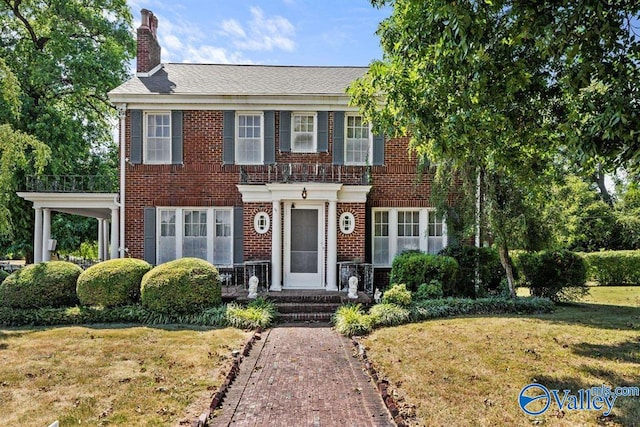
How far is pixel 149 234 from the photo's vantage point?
1198cm

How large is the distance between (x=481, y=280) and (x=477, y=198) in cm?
240

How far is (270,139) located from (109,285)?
19.3 feet

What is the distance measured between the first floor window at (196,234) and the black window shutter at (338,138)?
3604mm

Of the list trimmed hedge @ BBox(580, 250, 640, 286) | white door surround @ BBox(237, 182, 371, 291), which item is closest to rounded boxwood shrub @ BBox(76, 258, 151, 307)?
white door surround @ BBox(237, 182, 371, 291)

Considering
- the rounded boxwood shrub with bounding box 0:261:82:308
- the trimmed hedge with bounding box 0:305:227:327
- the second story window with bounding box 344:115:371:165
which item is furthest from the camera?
the second story window with bounding box 344:115:371:165

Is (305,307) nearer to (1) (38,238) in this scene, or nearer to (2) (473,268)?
(2) (473,268)

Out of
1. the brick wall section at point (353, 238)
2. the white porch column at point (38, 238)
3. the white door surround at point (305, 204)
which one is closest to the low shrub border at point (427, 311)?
the white door surround at point (305, 204)

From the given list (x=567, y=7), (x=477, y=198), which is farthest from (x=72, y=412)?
(x=477, y=198)

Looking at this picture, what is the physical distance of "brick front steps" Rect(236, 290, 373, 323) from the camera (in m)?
9.39

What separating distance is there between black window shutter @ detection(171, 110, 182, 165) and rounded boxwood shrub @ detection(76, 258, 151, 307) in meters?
3.72

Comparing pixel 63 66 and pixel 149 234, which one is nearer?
pixel 149 234

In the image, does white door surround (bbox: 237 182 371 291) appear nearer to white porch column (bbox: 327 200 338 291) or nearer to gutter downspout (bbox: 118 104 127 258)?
white porch column (bbox: 327 200 338 291)

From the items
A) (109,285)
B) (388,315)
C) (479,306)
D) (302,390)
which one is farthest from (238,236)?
(302,390)

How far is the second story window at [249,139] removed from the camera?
480 inches
